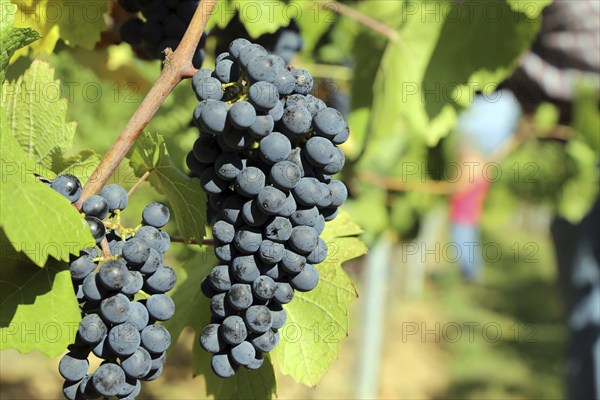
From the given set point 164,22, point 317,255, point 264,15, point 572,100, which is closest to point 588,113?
point 572,100

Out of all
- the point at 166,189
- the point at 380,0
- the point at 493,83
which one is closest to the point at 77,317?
the point at 166,189

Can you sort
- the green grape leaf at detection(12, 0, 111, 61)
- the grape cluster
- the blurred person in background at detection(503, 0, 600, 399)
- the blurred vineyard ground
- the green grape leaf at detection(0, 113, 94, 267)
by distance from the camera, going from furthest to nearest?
1. the blurred vineyard ground
2. the blurred person in background at detection(503, 0, 600, 399)
3. the grape cluster
4. the green grape leaf at detection(12, 0, 111, 61)
5. the green grape leaf at detection(0, 113, 94, 267)

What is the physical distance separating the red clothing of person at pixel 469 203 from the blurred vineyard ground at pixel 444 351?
0.85 ft

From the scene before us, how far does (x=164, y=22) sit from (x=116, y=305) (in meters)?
0.54

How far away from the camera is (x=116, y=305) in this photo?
0.68 m

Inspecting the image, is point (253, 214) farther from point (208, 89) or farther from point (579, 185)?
point (579, 185)

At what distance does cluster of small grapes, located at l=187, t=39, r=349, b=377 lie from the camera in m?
0.70

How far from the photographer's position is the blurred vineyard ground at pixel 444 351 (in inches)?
181

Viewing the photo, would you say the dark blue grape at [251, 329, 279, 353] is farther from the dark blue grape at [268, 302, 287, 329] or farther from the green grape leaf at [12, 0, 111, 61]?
the green grape leaf at [12, 0, 111, 61]

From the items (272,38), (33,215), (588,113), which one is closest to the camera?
(33,215)

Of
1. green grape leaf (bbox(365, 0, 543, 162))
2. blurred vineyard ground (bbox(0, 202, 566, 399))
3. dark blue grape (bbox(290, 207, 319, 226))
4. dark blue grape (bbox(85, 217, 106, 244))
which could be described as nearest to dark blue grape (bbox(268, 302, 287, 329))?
dark blue grape (bbox(290, 207, 319, 226))

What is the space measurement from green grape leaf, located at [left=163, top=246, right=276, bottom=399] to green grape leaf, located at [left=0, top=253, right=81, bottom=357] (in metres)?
0.29

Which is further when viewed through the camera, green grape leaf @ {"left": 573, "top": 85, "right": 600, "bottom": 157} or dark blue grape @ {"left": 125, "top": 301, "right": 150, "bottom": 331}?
green grape leaf @ {"left": 573, "top": 85, "right": 600, "bottom": 157}

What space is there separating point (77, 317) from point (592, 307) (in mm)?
2612
